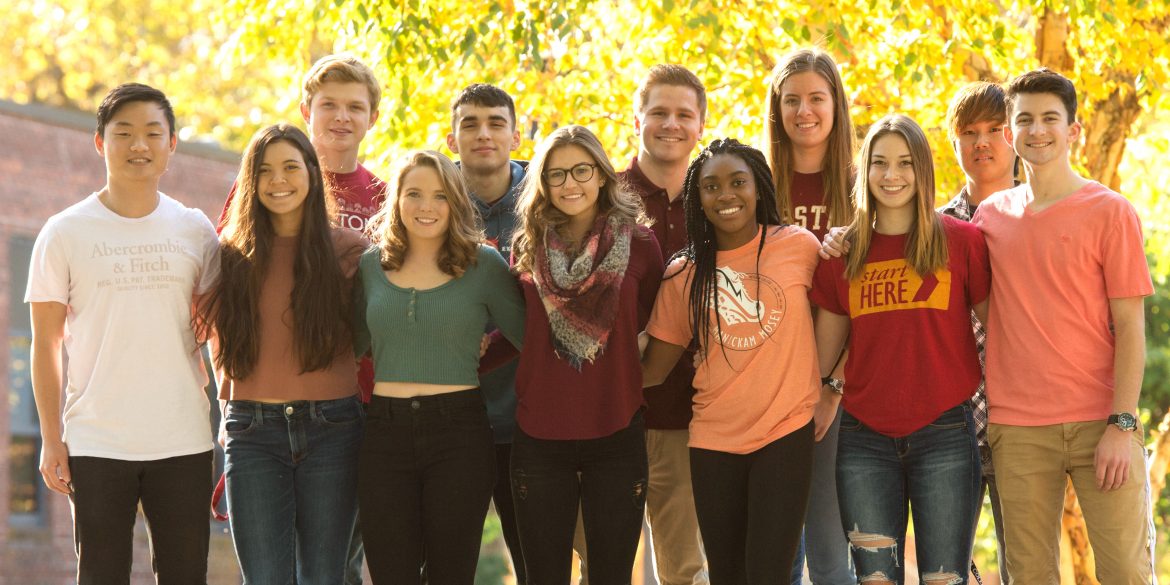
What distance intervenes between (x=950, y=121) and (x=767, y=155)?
2.57 ft

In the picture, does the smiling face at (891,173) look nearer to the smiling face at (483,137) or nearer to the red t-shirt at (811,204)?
the red t-shirt at (811,204)

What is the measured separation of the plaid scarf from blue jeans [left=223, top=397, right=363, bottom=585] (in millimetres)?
849

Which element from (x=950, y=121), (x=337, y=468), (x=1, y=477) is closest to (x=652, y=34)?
(x=950, y=121)

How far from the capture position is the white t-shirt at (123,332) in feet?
14.3

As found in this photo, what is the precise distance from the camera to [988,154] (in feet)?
16.6

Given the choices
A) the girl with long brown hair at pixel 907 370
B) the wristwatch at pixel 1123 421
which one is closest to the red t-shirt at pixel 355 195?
the girl with long brown hair at pixel 907 370

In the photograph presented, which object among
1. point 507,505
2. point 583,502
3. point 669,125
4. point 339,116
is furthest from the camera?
point 339,116

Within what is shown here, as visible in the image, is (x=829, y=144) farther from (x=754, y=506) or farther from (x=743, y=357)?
(x=754, y=506)

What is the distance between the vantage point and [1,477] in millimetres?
12742

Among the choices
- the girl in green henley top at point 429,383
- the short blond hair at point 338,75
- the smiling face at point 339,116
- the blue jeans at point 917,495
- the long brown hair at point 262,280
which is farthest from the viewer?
the short blond hair at point 338,75

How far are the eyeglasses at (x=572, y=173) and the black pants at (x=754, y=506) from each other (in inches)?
41.1

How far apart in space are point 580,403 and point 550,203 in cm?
77

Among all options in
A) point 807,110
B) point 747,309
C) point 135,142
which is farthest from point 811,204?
point 135,142

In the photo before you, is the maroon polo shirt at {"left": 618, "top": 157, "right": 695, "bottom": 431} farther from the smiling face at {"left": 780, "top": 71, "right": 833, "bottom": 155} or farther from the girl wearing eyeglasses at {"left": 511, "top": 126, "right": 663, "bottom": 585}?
the smiling face at {"left": 780, "top": 71, "right": 833, "bottom": 155}
